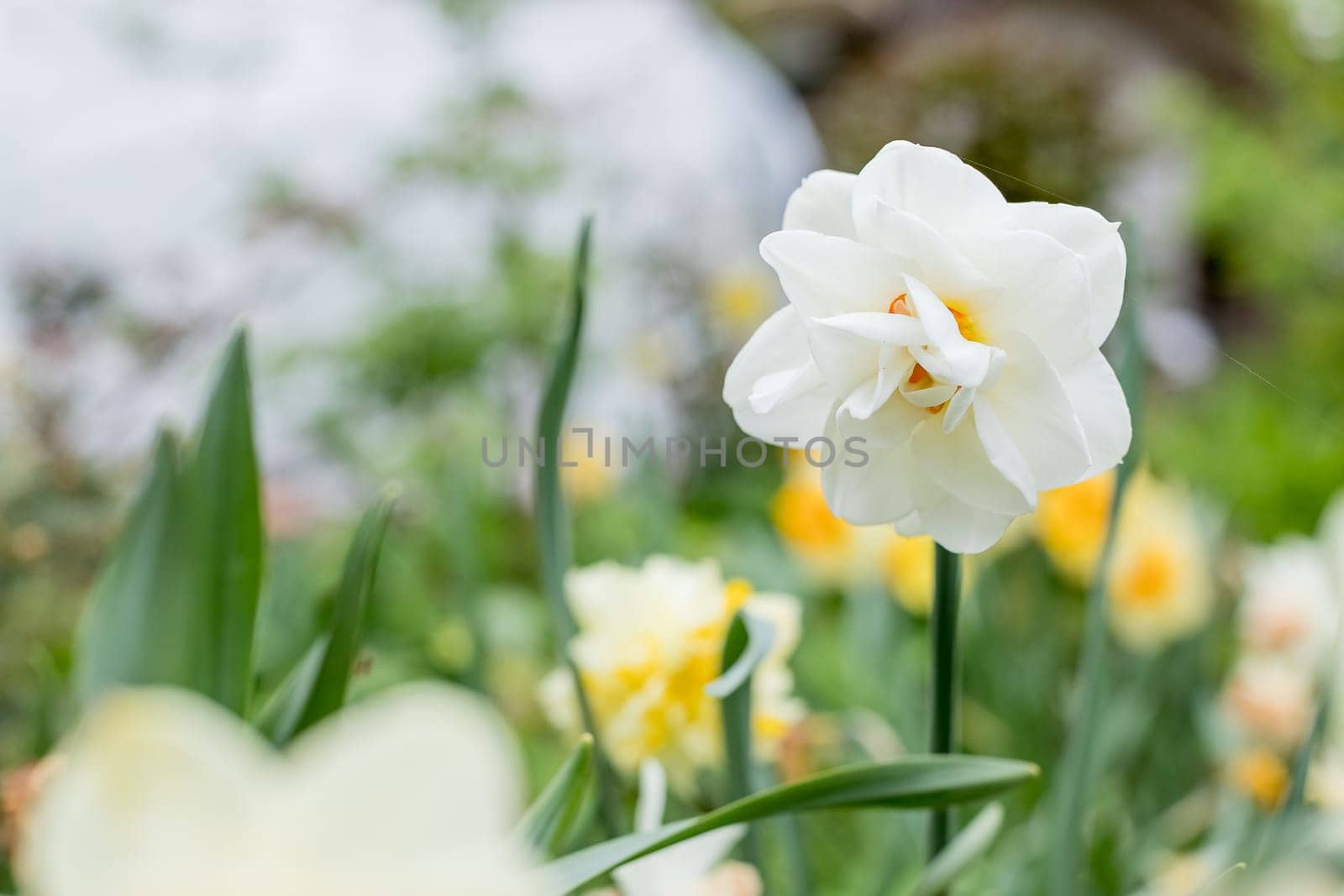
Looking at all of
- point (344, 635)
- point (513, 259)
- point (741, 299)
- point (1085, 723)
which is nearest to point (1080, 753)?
point (1085, 723)

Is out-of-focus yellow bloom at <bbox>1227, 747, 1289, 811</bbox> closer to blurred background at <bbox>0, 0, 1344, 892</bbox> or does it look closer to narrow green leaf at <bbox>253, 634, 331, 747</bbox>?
blurred background at <bbox>0, 0, 1344, 892</bbox>

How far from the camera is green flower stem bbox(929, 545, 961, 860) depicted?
0.21m

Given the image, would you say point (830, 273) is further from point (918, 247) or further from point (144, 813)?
point (144, 813)

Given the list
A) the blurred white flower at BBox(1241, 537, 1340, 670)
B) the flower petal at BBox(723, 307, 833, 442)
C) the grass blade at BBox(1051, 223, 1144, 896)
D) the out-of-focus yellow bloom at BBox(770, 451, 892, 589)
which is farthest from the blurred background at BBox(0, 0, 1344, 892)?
the flower petal at BBox(723, 307, 833, 442)

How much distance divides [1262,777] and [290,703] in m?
0.42

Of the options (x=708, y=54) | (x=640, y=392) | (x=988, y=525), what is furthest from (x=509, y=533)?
(x=708, y=54)

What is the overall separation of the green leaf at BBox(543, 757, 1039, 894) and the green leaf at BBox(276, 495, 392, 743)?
0.24 feet

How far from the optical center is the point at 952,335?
164 millimetres

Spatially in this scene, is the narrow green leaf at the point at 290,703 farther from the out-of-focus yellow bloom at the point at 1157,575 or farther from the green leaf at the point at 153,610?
the out-of-focus yellow bloom at the point at 1157,575

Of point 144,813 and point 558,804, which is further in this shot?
point 558,804

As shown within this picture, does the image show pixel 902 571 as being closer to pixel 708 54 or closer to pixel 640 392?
pixel 640 392

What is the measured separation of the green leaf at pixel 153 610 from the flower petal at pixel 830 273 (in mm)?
142

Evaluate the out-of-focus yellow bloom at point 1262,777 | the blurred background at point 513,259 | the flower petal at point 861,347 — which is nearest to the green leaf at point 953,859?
Answer: the flower petal at point 861,347

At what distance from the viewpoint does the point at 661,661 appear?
278mm
